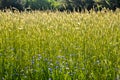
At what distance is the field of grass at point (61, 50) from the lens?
3.04m

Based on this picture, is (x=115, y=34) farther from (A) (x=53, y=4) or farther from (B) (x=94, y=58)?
(A) (x=53, y=4)

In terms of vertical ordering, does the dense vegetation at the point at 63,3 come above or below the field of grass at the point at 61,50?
below

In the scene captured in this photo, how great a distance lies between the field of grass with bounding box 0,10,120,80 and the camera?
304 centimetres

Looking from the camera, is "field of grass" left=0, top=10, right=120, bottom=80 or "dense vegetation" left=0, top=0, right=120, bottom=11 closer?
"field of grass" left=0, top=10, right=120, bottom=80

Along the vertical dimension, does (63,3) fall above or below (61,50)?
below

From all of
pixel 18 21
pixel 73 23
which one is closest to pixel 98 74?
pixel 73 23

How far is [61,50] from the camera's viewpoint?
3.46 m

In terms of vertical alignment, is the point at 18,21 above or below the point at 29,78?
above

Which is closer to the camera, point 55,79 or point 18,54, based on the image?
point 55,79

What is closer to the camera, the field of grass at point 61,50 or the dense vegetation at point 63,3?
the field of grass at point 61,50

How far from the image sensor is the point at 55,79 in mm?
3021

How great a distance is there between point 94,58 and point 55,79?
516mm

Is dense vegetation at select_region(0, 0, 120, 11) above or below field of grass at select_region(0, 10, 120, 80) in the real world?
below

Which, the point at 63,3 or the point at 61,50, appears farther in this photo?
the point at 63,3
